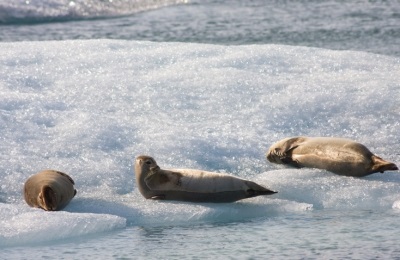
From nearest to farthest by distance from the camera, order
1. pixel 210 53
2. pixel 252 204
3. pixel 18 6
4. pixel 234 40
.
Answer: pixel 252 204, pixel 210 53, pixel 234 40, pixel 18 6

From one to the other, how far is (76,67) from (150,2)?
32.1 ft

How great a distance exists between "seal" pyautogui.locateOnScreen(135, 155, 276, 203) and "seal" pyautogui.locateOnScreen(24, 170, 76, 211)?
0.45 metres

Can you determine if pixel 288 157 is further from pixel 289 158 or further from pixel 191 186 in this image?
pixel 191 186

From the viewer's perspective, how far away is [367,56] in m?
9.76

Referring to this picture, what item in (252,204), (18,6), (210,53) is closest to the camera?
(252,204)

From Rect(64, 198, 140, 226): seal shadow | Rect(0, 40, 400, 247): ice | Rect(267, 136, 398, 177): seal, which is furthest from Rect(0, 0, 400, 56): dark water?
Rect(64, 198, 140, 226): seal shadow

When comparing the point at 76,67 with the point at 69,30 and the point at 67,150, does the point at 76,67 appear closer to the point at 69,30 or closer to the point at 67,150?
the point at 67,150

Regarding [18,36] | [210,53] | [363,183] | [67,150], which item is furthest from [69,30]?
[363,183]

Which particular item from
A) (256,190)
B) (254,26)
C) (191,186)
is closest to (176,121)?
(191,186)

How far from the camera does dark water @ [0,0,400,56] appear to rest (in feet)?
43.8

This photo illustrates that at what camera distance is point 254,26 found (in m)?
14.8

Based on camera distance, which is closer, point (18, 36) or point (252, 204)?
point (252, 204)

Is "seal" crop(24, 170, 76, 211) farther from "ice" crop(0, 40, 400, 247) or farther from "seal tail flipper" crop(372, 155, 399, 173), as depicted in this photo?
"seal tail flipper" crop(372, 155, 399, 173)

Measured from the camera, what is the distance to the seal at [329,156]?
6.27 metres
